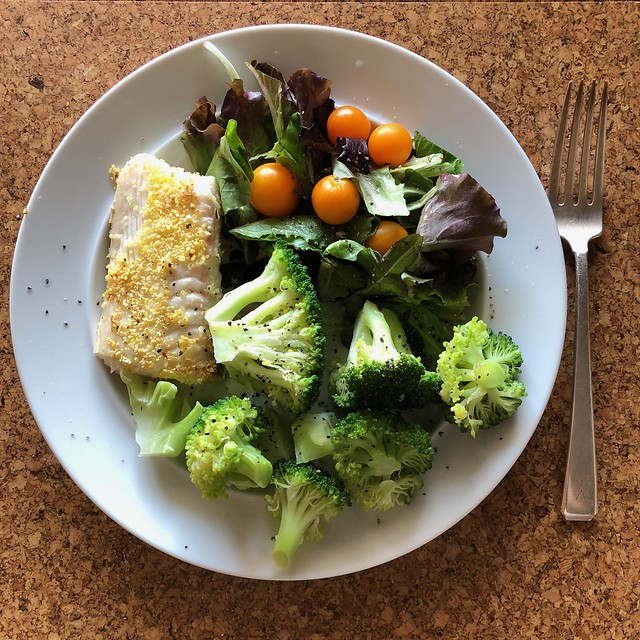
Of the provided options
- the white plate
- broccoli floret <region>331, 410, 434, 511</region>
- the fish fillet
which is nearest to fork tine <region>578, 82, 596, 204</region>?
the white plate

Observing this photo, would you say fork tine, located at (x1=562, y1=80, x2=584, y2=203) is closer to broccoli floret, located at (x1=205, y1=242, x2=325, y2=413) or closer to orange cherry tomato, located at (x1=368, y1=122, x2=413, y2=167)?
orange cherry tomato, located at (x1=368, y1=122, x2=413, y2=167)

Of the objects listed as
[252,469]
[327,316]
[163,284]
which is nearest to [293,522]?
[252,469]

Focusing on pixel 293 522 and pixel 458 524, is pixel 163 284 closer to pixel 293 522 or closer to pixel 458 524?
pixel 293 522

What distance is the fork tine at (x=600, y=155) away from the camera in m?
1.93

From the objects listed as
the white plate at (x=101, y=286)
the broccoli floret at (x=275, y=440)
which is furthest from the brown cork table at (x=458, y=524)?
the broccoli floret at (x=275, y=440)

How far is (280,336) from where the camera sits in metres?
1.68

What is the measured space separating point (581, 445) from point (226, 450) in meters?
1.07

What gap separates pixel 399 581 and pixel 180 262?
1.16 m

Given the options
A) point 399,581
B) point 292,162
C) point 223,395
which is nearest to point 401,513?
point 399,581

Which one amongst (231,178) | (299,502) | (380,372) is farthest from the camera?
(231,178)

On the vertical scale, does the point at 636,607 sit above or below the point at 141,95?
below

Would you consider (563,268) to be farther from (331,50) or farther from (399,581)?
(399,581)

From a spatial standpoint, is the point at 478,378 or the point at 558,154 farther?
the point at 558,154

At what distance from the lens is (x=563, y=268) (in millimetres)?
1798
